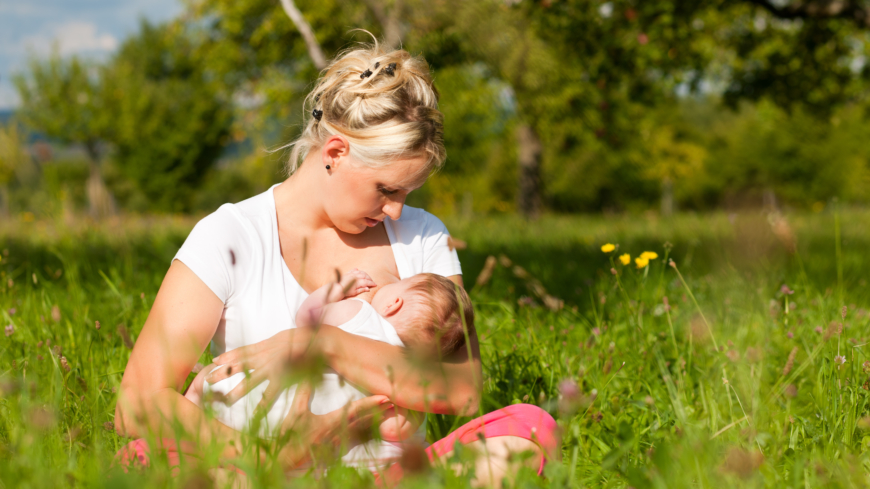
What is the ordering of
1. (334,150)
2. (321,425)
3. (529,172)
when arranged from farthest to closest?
(529,172), (334,150), (321,425)

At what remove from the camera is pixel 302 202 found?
211 cm

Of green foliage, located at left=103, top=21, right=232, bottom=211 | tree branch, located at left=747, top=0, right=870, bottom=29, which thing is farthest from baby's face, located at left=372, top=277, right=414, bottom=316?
green foliage, located at left=103, top=21, right=232, bottom=211

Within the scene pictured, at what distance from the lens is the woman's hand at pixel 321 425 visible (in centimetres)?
138

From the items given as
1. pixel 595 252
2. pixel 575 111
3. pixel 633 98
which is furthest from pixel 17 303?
pixel 575 111

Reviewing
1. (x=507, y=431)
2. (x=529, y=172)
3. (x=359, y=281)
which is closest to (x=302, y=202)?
(x=359, y=281)

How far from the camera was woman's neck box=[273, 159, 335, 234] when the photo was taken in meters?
2.09

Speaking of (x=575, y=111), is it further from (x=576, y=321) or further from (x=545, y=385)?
(x=545, y=385)

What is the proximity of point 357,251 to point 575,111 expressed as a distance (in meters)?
7.74

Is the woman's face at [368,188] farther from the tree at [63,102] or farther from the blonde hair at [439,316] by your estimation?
the tree at [63,102]

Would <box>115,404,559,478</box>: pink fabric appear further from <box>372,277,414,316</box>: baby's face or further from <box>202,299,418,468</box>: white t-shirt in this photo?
<box>372,277,414,316</box>: baby's face

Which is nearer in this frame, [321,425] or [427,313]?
[321,425]

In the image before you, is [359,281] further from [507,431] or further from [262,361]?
[507,431]

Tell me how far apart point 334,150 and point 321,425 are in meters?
0.89

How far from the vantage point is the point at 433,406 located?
167 cm
